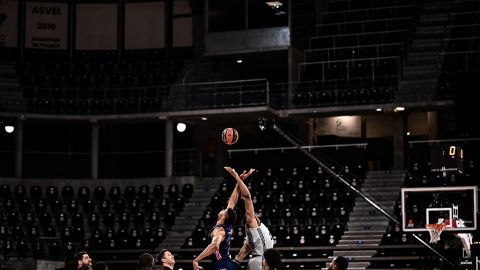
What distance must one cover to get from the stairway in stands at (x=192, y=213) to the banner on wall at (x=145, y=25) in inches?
281

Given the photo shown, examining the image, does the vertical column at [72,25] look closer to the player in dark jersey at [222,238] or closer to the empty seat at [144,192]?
the empty seat at [144,192]

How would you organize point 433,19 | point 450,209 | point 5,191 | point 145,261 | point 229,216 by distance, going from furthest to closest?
point 433,19 < point 5,191 < point 450,209 < point 229,216 < point 145,261

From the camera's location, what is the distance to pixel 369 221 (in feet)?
119

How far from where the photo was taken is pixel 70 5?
46.0m

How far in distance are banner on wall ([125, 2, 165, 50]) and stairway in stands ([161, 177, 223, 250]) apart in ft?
23.4

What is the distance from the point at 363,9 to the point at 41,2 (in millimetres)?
13650

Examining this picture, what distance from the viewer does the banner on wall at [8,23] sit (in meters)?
45.2

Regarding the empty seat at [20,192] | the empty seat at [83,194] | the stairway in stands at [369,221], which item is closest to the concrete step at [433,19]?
the stairway in stands at [369,221]

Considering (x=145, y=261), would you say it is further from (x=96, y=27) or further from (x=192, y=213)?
(x=96, y=27)

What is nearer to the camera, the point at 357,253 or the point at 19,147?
the point at 357,253

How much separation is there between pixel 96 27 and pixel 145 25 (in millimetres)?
2108

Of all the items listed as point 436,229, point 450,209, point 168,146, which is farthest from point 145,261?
point 168,146

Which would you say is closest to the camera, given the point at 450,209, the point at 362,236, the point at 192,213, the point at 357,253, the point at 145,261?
the point at 145,261

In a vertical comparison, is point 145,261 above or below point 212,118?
below
